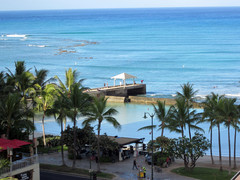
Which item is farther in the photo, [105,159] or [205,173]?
[105,159]

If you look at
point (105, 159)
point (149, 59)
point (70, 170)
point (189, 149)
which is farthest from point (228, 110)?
point (149, 59)

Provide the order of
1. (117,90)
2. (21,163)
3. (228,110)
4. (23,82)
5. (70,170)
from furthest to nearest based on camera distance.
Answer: (117,90)
(23,82)
(70,170)
(228,110)
(21,163)

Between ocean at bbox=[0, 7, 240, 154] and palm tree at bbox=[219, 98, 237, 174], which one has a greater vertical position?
ocean at bbox=[0, 7, 240, 154]

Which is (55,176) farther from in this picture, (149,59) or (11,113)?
(149,59)

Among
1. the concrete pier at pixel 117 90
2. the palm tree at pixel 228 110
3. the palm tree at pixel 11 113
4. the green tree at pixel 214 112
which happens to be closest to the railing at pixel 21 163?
the palm tree at pixel 11 113

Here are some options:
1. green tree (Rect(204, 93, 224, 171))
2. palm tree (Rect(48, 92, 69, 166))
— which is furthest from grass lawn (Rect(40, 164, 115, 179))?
green tree (Rect(204, 93, 224, 171))

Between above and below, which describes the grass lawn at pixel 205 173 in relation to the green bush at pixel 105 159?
below

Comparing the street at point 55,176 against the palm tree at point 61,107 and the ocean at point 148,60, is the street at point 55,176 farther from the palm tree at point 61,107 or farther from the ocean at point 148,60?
the ocean at point 148,60

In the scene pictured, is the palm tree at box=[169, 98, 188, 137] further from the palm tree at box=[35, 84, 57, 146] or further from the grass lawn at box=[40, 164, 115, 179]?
the palm tree at box=[35, 84, 57, 146]

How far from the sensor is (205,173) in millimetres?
30266

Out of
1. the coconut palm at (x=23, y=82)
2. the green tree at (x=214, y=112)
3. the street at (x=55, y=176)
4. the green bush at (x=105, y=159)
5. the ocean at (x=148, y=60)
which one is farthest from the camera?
the ocean at (x=148, y=60)

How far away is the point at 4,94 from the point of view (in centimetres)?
3512

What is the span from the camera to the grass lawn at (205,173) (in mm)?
29219

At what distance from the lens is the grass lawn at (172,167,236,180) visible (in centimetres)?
2922
